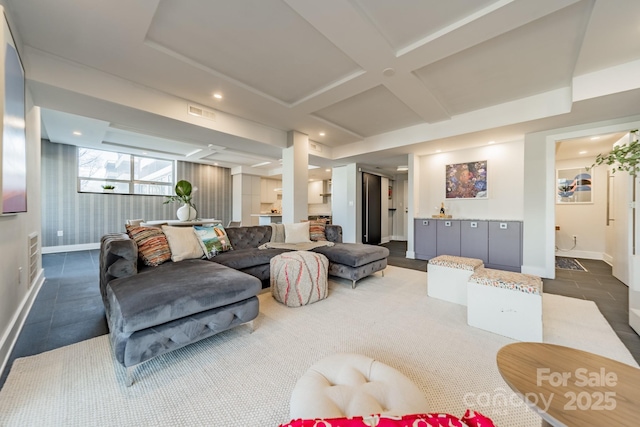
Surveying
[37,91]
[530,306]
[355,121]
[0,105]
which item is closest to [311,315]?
[530,306]

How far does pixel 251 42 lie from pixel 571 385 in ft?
10.1

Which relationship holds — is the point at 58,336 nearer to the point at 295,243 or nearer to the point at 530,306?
the point at 295,243

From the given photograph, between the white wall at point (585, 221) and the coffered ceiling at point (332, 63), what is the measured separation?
8.18 ft

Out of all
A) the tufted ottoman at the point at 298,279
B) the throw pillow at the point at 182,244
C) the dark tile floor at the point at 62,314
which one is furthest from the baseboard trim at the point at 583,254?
the dark tile floor at the point at 62,314

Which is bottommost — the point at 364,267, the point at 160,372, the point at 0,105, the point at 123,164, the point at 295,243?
the point at 160,372

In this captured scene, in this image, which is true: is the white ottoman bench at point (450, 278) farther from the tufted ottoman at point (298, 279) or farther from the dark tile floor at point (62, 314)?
the dark tile floor at point (62, 314)

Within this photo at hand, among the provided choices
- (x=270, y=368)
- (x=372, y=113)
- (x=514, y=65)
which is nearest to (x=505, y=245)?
(x=514, y=65)

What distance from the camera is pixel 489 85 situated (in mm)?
3098

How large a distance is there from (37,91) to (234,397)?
12.0 feet

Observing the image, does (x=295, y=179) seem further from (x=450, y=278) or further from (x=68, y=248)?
(x=68, y=248)

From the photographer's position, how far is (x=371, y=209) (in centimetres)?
708

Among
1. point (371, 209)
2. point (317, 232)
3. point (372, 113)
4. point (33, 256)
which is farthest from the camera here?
point (371, 209)

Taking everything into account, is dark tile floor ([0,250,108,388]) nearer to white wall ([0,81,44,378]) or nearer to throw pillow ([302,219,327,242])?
white wall ([0,81,44,378])

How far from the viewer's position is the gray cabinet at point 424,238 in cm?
505
